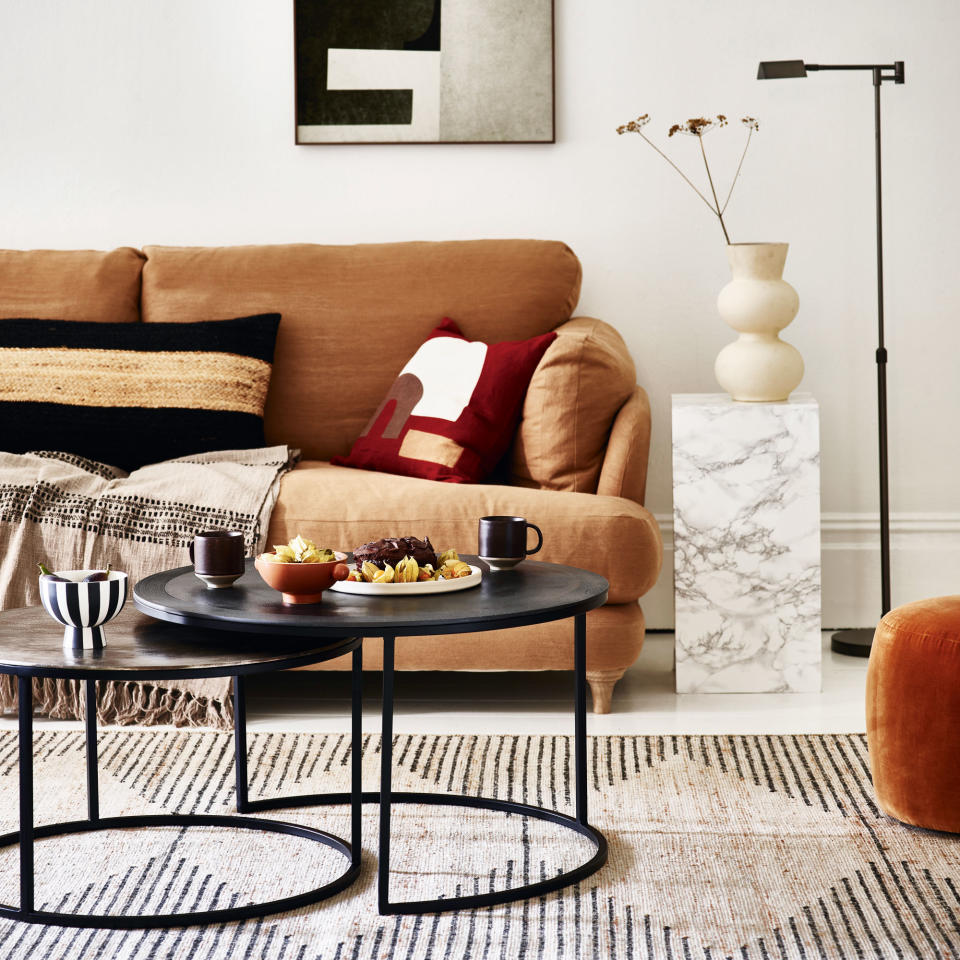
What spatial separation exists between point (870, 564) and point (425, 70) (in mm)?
1825

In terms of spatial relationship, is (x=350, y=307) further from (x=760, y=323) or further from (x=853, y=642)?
(x=853, y=642)

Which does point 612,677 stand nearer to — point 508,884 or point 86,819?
point 508,884

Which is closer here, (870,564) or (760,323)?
(760,323)

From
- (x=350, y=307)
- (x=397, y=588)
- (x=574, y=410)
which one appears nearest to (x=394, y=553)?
(x=397, y=588)

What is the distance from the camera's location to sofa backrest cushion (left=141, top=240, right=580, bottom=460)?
10.2 feet

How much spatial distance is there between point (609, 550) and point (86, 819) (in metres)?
1.09

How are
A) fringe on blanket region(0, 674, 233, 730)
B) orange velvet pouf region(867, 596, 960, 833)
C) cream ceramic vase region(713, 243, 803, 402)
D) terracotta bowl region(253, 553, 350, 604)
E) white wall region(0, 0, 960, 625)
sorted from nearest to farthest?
terracotta bowl region(253, 553, 350, 604) → orange velvet pouf region(867, 596, 960, 833) → fringe on blanket region(0, 674, 233, 730) → cream ceramic vase region(713, 243, 803, 402) → white wall region(0, 0, 960, 625)

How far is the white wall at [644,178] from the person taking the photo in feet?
10.9

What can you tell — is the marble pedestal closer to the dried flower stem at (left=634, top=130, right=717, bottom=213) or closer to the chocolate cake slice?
the dried flower stem at (left=634, top=130, right=717, bottom=213)

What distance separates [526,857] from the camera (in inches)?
68.2

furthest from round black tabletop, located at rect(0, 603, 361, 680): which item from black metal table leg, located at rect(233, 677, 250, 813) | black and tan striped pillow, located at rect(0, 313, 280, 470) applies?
black and tan striped pillow, located at rect(0, 313, 280, 470)

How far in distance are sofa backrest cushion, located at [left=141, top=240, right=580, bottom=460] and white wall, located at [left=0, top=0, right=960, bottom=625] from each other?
299 mm

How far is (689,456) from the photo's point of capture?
8.70ft

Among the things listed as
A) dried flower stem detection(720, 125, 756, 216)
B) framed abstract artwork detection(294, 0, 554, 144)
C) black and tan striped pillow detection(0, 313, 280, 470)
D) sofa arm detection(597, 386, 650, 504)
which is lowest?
sofa arm detection(597, 386, 650, 504)
